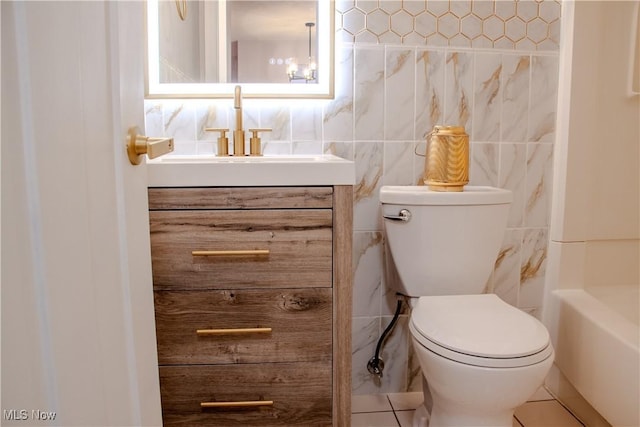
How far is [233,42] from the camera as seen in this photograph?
72.4 inches

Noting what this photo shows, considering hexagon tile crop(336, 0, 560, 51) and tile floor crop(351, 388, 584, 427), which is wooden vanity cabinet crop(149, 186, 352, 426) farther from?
hexagon tile crop(336, 0, 560, 51)

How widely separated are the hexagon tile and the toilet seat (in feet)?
3.02

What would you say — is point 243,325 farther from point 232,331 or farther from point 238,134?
point 238,134

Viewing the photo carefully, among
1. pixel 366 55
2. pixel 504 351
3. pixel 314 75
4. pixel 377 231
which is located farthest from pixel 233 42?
pixel 504 351

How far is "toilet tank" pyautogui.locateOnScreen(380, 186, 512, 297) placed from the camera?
1633 mm

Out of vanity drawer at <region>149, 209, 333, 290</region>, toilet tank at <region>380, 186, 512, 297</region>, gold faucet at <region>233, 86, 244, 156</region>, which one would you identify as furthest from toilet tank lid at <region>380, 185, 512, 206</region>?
gold faucet at <region>233, 86, 244, 156</region>

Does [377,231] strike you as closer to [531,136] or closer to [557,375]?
[531,136]

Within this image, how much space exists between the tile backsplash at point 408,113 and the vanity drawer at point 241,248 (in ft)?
1.88

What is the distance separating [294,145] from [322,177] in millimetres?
566

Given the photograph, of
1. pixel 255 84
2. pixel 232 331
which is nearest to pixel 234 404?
pixel 232 331

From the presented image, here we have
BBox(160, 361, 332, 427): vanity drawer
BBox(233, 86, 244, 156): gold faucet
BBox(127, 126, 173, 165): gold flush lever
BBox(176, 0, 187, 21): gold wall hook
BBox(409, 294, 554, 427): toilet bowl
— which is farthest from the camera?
→ BBox(176, 0, 187, 21): gold wall hook

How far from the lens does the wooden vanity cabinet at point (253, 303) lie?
133 cm

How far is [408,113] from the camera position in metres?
1.89

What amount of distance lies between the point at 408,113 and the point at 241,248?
2.88 ft
